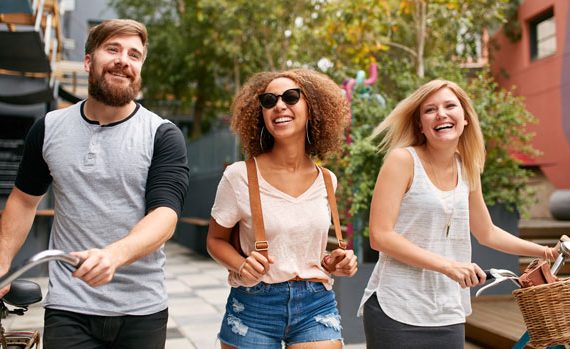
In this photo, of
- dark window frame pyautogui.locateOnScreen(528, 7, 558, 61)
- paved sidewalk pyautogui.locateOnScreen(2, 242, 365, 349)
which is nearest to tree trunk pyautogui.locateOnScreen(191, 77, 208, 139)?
paved sidewalk pyautogui.locateOnScreen(2, 242, 365, 349)

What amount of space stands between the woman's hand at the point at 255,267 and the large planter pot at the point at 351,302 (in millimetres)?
3610

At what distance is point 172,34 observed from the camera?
18.1 m

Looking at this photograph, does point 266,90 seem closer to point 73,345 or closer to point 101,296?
point 101,296

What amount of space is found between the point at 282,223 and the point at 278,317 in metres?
0.33

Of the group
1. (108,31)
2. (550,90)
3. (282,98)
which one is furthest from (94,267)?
(550,90)

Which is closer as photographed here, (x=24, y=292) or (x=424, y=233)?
(x=24, y=292)

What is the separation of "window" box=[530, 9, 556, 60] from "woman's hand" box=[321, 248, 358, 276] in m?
12.5

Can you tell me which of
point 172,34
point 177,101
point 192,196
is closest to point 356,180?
point 192,196

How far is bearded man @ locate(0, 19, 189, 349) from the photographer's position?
6.73 feet

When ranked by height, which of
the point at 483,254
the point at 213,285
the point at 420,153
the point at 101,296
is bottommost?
the point at 213,285

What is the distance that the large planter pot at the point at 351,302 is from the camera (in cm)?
559

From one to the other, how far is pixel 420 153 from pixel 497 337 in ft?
9.77

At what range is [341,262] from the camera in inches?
89.1

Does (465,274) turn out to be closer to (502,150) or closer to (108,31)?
(108,31)
